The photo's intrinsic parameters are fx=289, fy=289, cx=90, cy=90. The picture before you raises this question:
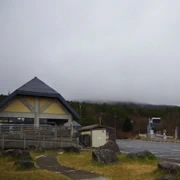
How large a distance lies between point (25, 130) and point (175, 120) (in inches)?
1815

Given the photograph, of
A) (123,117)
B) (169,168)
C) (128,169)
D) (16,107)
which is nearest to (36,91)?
(16,107)

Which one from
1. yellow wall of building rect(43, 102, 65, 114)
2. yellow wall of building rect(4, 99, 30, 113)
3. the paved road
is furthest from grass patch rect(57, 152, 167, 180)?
yellow wall of building rect(43, 102, 65, 114)

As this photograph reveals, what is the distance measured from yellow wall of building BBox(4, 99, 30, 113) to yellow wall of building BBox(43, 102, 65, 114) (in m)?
1.99

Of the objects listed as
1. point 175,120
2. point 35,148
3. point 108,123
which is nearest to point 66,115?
point 35,148

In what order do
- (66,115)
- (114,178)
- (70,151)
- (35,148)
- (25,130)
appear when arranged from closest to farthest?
(114,178) → (70,151) → (35,148) → (25,130) → (66,115)

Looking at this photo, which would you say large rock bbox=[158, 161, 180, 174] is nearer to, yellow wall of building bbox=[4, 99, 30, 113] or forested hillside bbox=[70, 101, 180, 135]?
yellow wall of building bbox=[4, 99, 30, 113]

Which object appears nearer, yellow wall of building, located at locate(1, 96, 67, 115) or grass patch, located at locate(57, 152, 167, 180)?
grass patch, located at locate(57, 152, 167, 180)

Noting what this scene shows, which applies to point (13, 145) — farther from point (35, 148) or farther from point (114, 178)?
point (114, 178)

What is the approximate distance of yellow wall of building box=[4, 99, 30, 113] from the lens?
25.1m

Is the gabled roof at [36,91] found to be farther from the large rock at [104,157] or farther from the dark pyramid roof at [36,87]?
the large rock at [104,157]

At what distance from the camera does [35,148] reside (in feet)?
65.7

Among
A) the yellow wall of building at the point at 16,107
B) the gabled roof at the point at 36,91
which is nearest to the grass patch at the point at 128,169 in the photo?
the gabled roof at the point at 36,91

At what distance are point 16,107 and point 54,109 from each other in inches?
145

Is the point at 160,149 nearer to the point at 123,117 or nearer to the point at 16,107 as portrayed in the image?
the point at 16,107
